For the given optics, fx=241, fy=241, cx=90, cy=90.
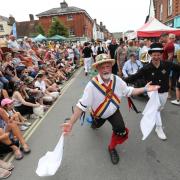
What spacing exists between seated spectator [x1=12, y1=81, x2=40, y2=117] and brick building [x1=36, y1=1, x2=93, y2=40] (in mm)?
54005

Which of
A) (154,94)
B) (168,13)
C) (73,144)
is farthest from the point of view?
(168,13)

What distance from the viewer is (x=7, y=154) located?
4.80 meters

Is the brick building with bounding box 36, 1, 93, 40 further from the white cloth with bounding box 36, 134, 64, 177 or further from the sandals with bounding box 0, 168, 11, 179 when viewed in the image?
the white cloth with bounding box 36, 134, 64, 177

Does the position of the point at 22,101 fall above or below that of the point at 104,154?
above

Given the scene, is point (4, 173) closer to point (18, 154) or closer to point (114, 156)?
point (18, 154)

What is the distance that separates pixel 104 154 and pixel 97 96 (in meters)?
1.27

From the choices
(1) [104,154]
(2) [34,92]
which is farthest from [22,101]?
(1) [104,154]

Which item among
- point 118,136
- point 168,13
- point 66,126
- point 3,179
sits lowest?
point 3,179

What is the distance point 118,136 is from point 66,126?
104 centimetres

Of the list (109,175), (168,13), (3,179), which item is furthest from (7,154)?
(168,13)

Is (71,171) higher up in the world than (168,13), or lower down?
lower down

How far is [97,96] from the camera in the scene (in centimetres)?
390

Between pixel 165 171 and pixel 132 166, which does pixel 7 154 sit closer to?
pixel 132 166

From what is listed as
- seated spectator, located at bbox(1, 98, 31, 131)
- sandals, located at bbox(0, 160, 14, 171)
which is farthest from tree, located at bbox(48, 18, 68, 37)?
sandals, located at bbox(0, 160, 14, 171)
